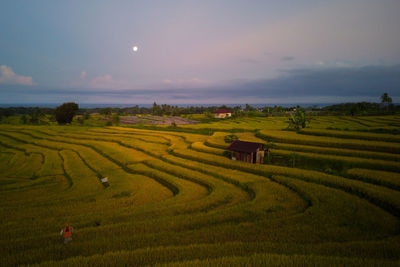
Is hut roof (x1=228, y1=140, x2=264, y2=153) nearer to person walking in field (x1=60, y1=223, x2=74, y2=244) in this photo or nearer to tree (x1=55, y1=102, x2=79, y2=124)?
person walking in field (x1=60, y1=223, x2=74, y2=244)

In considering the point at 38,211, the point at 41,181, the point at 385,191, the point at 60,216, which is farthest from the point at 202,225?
the point at 41,181

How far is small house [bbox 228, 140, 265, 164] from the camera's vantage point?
2230 centimetres

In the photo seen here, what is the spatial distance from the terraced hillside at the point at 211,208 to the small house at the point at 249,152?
1.36 metres

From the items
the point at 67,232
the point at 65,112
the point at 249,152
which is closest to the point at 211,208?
the point at 67,232

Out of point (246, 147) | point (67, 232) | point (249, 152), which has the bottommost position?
point (249, 152)

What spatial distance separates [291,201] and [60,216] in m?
14.0

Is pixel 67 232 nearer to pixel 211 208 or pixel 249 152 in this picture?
pixel 211 208

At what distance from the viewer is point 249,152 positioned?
22.0m

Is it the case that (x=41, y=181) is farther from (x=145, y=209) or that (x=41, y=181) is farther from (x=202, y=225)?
(x=202, y=225)

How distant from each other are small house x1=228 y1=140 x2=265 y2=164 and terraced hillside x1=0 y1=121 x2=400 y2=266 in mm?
1364

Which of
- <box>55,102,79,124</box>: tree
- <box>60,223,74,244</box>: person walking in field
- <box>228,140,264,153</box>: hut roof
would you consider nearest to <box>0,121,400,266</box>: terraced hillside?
<box>60,223,74,244</box>: person walking in field

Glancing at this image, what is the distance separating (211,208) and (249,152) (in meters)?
11.0

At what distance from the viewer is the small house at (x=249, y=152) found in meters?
22.3


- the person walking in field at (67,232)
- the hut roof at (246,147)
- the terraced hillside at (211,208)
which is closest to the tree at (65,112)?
the terraced hillside at (211,208)
